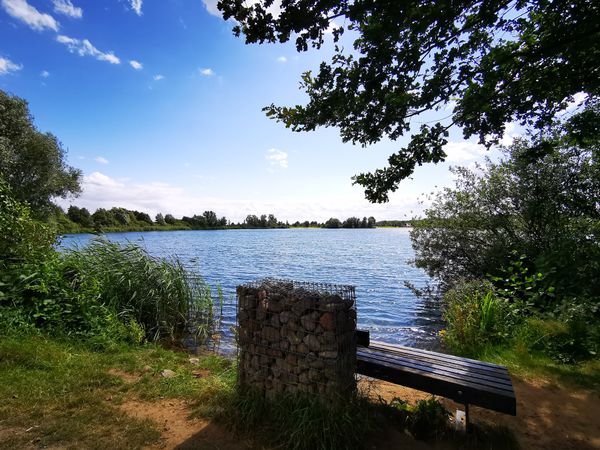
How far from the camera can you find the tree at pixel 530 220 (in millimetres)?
6288

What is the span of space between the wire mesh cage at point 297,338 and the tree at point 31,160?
70.0 ft

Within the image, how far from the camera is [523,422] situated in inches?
161

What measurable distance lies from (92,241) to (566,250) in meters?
11.0

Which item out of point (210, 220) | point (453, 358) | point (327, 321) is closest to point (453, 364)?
point (453, 358)

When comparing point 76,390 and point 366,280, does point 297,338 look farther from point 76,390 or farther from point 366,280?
point 366,280

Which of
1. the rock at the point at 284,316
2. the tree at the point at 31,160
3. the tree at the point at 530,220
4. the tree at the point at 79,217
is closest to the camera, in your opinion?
the rock at the point at 284,316

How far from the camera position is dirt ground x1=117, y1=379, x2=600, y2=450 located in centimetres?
362

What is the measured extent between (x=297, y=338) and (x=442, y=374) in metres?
1.66

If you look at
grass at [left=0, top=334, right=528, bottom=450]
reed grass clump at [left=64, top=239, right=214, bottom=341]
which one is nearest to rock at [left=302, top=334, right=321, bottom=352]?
grass at [left=0, top=334, right=528, bottom=450]

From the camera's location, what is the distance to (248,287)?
4.30 meters

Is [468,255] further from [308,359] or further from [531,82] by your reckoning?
[308,359]

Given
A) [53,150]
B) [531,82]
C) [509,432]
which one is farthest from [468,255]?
[53,150]

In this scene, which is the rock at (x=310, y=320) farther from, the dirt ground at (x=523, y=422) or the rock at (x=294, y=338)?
the dirt ground at (x=523, y=422)

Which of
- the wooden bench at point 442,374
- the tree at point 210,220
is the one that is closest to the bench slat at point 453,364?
the wooden bench at point 442,374
